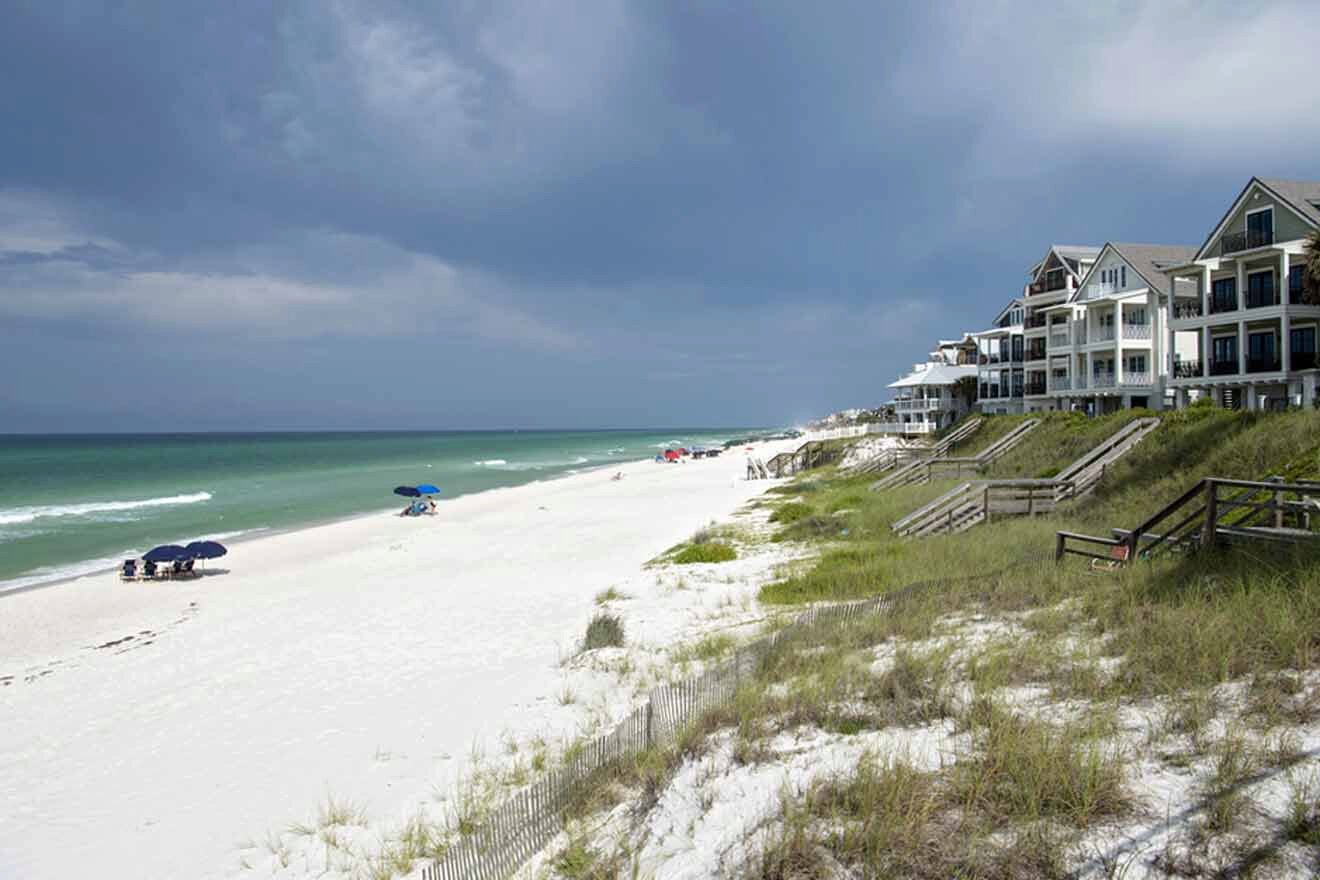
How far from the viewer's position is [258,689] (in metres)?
11.6

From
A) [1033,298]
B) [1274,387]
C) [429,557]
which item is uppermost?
[1033,298]

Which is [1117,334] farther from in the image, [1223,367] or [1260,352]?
[1260,352]

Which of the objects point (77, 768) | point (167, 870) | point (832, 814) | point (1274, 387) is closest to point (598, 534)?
point (77, 768)

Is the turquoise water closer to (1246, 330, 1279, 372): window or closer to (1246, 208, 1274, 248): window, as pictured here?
(1246, 330, 1279, 372): window

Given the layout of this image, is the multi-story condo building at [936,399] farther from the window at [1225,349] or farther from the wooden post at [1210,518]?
the wooden post at [1210,518]

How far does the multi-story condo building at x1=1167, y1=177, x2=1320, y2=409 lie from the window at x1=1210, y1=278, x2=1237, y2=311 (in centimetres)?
4

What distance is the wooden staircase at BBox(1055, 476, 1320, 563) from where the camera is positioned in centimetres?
933

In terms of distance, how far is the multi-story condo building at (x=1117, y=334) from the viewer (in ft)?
133

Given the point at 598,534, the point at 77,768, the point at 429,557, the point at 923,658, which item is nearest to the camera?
the point at 923,658

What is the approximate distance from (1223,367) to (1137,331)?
326 inches

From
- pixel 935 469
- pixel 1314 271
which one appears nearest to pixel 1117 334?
pixel 935 469

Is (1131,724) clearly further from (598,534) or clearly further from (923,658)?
(598,534)

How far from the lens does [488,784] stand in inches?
278

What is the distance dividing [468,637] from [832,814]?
9.98 m
